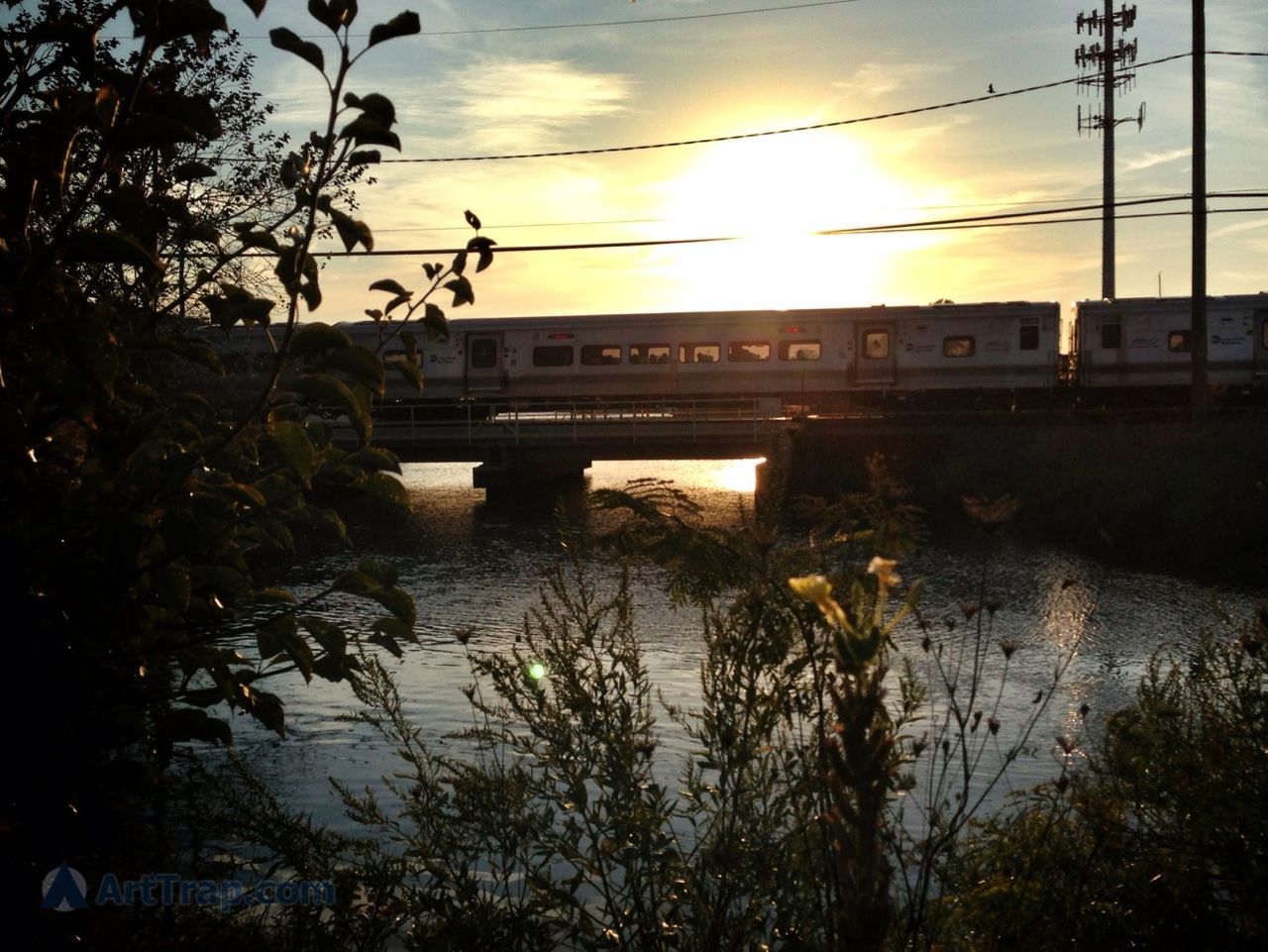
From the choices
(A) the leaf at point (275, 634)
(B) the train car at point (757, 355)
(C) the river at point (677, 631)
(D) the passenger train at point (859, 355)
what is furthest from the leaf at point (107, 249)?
(D) the passenger train at point (859, 355)

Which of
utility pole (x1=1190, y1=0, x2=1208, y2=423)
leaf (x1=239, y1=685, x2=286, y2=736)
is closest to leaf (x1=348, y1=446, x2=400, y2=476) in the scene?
leaf (x1=239, y1=685, x2=286, y2=736)

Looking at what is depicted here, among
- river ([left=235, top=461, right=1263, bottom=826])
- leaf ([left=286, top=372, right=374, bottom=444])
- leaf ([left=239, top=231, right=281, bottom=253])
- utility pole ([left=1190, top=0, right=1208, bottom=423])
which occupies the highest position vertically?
utility pole ([left=1190, top=0, right=1208, bottom=423])

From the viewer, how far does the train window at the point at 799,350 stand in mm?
34469

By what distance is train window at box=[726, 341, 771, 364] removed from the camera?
3472cm

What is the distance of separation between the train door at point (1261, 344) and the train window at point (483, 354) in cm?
2051

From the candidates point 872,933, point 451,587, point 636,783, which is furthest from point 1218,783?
point 451,587

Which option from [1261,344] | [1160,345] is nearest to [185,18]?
[1160,345]

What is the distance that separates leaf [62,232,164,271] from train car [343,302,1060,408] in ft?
99.3

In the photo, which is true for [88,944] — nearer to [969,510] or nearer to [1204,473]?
[969,510]

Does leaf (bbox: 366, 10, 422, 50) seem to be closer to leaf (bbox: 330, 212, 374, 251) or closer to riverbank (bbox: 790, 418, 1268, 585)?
leaf (bbox: 330, 212, 374, 251)

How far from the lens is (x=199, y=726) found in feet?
11.0

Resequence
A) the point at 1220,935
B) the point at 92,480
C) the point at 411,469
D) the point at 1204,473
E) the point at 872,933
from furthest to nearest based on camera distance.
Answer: the point at 411,469 < the point at 1204,473 < the point at 1220,935 < the point at 92,480 < the point at 872,933

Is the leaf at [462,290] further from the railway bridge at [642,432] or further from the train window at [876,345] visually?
the train window at [876,345]

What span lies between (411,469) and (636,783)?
148 ft
